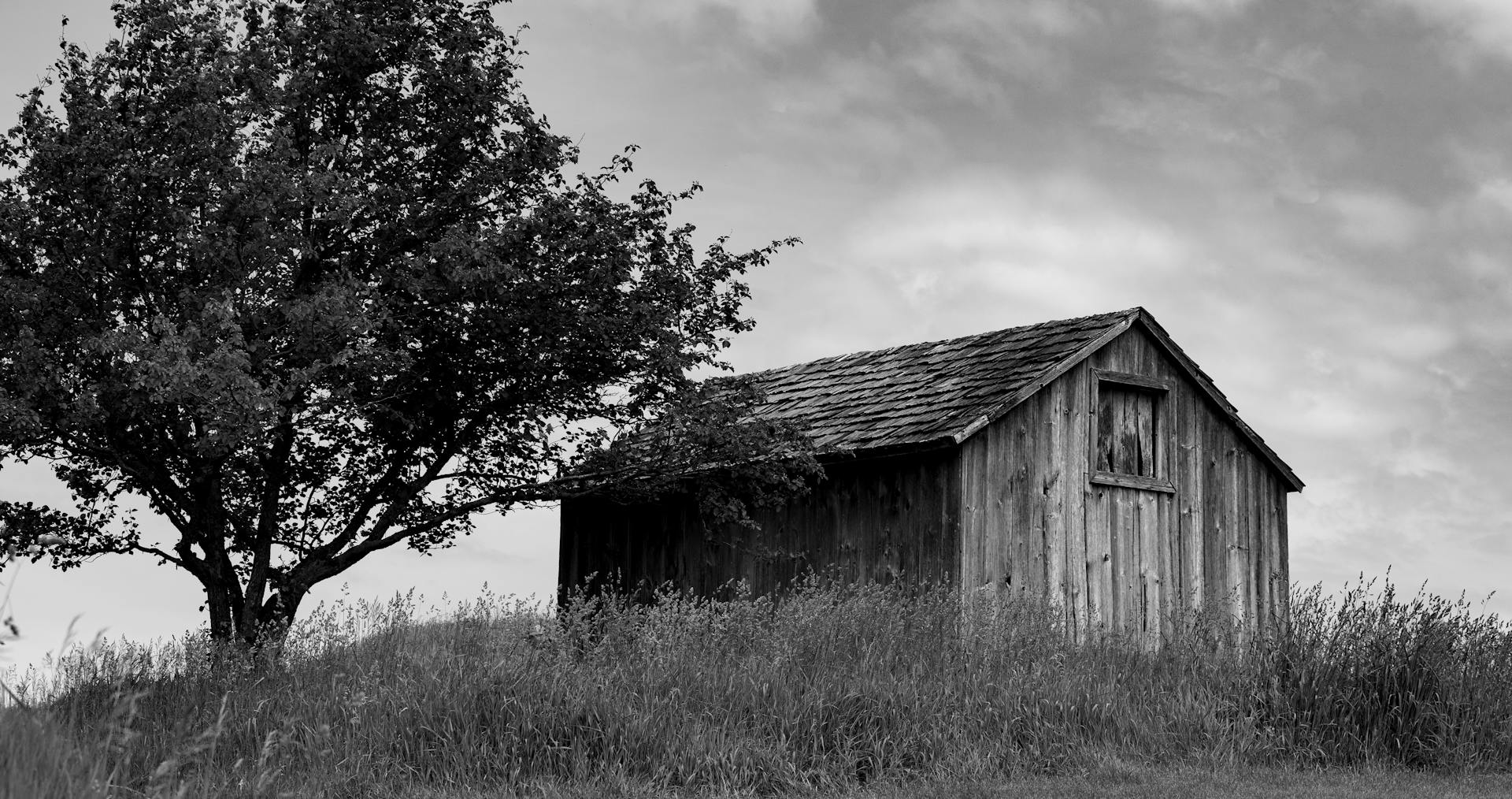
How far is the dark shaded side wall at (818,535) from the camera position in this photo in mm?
15094

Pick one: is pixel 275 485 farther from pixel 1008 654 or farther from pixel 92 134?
pixel 1008 654

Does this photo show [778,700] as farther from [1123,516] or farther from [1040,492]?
[1123,516]

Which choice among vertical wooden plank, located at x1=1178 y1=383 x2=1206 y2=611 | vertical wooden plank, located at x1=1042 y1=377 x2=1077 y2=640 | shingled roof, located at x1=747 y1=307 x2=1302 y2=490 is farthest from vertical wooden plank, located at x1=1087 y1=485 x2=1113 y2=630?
shingled roof, located at x1=747 y1=307 x2=1302 y2=490

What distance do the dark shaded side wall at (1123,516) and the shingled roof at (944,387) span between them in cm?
28

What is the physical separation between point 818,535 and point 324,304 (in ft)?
21.3

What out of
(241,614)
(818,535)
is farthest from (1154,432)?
(241,614)

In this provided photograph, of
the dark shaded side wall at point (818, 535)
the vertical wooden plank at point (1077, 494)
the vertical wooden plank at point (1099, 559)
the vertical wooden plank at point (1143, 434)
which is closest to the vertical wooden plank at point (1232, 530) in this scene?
the vertical wooden plank at point (1143, 434)

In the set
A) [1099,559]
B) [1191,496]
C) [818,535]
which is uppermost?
[1191,496]

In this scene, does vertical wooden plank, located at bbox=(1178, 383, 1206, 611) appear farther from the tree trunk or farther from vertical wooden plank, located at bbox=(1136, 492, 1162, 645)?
the tree trunk

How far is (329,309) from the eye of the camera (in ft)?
43.1

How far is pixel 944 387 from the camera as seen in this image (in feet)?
55.2

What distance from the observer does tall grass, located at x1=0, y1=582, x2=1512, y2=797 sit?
909 centimetres

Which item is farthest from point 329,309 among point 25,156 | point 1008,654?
point 1008,654

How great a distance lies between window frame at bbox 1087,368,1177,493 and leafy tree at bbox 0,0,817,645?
140 inches
